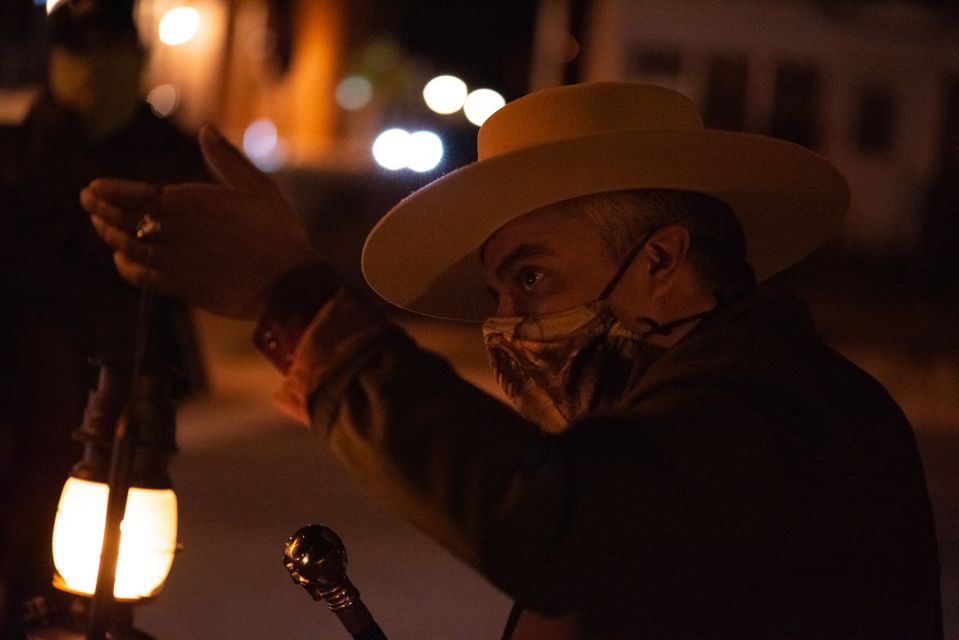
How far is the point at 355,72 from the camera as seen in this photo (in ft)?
112

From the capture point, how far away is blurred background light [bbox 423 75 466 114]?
122 feet

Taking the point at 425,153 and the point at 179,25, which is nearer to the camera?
the point at 425,153

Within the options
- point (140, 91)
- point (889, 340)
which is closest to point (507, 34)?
point (889, 340)

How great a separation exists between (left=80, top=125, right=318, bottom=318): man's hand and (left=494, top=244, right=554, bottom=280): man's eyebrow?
0.36m

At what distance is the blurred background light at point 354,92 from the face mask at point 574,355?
32254 mm

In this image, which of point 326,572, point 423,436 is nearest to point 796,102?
point 326,572

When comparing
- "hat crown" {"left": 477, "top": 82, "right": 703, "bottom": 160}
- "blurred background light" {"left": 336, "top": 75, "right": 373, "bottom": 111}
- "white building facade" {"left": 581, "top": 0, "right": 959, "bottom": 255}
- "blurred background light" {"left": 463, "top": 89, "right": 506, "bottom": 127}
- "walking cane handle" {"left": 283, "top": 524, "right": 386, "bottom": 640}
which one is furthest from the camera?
"blurred background light" {"left": 336, "top": 75, "right": 373, "bottom": 111}

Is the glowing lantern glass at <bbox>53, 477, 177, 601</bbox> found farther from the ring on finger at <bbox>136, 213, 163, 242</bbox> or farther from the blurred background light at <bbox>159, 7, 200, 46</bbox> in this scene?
the blurred background light at <bbox>159, 7, 200, 46</bbox>

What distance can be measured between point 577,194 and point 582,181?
0.02 metres

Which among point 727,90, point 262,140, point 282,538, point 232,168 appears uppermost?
point 232,168

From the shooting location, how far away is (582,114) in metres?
2.01

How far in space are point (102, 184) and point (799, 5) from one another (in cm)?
2772

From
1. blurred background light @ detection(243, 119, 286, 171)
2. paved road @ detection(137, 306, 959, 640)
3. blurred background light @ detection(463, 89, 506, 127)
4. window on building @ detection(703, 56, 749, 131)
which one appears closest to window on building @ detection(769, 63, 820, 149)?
window on building @ detection(703, 56, 749, 131)

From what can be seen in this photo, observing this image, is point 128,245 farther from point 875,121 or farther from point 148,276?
point 875,121
